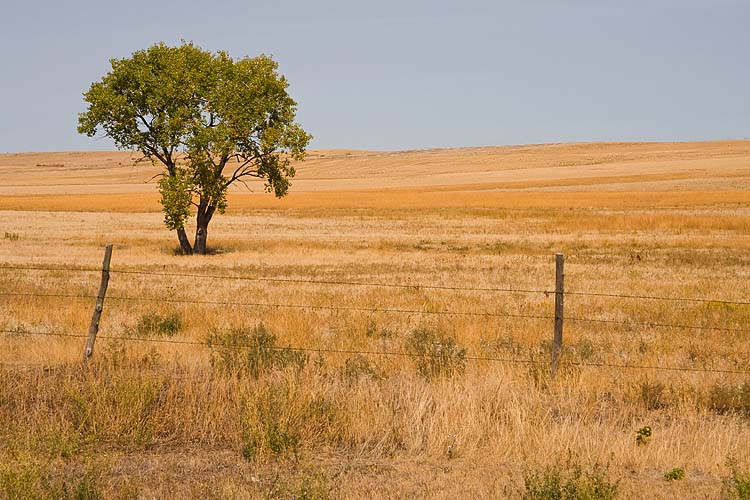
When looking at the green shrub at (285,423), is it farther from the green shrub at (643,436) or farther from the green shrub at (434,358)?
the green shrub at (643,436)

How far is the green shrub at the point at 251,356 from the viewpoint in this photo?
32.4 ft

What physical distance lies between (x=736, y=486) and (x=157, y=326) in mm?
9857

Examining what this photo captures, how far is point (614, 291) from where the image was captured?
21.1 metres

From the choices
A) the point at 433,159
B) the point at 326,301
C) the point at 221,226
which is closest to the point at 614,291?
the point at 326,301

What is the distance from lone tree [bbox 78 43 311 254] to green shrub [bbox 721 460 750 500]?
83.1 ft

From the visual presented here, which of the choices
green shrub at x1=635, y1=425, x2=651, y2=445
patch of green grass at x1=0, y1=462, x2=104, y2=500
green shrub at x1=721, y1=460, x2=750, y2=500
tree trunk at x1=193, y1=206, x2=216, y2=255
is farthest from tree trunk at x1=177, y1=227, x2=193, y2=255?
green shrub at x1=721, y1=460, x2=750, y2=500

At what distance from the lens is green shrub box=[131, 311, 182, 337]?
13609 millimetres

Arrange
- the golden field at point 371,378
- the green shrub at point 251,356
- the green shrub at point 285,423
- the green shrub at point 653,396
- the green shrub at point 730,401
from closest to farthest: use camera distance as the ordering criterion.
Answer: the golden field at point 371,378, the green shrub at point 285,423, the green shrub at point 730,401, the green shrub at point 653,396, the green shrub at point 251,356

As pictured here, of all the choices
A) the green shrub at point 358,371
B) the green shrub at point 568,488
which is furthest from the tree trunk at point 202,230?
the green shrub at point 568,488

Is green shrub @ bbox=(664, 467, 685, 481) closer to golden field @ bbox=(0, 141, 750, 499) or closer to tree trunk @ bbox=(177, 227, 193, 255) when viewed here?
golden field @ bbox=(0, 141, 750, 499)

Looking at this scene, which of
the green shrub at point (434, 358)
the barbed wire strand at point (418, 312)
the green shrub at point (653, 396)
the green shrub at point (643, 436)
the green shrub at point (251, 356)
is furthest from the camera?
the barbed wire strand at point (418, 312)

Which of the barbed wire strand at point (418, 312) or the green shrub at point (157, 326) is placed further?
the barbed wire strand at point (418, 312)

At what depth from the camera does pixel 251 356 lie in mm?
10211

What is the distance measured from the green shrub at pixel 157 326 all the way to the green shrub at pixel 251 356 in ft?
7.78
